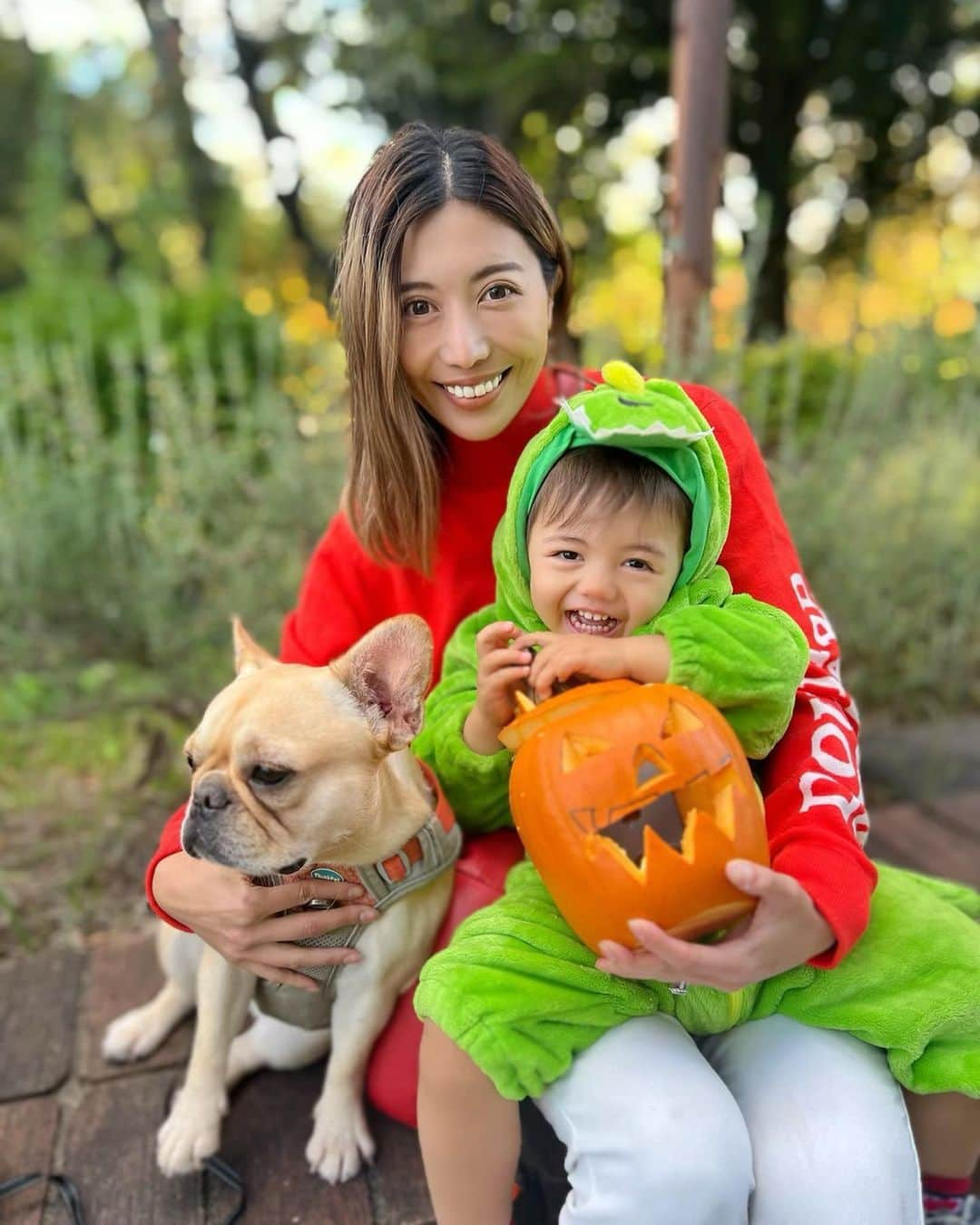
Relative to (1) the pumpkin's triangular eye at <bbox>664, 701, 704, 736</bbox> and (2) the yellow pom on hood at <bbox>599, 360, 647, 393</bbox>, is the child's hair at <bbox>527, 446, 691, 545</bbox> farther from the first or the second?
(1) the pumpkin's triangular eye at <bbox>664, 701, 704, 736</bbox>

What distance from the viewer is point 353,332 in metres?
1.73

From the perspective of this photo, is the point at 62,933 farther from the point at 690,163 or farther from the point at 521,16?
the point at 521,16

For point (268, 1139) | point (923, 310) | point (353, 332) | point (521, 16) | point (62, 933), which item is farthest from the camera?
point (521, 16)

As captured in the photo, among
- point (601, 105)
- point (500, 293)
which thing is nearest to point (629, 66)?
point (601, 105)

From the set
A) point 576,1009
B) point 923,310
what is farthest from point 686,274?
point 576,1009

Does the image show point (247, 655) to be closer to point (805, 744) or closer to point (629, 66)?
point (805, 744)

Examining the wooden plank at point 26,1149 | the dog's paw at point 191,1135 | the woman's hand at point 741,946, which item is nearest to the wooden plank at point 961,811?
the woman's hand at point 741,946

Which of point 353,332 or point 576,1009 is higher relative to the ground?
point 353,332

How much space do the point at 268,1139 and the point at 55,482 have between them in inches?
85.5

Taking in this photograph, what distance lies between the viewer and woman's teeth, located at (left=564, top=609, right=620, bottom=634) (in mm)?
1475

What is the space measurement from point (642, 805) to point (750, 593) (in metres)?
0.54

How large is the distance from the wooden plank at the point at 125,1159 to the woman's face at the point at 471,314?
145 cm

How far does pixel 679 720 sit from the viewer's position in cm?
126

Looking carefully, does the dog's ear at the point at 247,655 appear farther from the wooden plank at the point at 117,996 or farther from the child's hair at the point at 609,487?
the wooden plank at the point at 117,996
